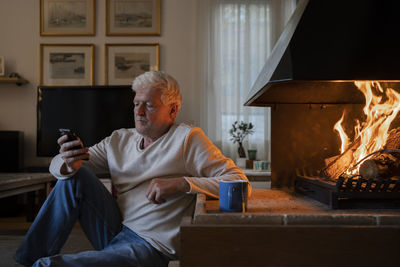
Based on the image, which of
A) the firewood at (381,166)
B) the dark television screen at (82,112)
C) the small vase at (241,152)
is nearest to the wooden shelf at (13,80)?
the dark television screen at (82,112)

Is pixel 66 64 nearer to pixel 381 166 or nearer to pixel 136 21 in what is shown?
pixel 136 21

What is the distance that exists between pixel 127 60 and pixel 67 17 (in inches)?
29.8

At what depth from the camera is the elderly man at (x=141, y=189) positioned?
50.4 inches

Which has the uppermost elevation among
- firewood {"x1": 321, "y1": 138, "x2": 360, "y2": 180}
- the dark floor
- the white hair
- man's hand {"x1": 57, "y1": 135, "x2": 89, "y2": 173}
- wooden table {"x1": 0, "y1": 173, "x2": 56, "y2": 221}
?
the white hair

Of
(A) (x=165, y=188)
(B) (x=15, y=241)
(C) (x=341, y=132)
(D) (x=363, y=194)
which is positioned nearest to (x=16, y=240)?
(B) (x=15, y=241)

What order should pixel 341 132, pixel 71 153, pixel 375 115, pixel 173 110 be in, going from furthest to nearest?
1. pixel 341 132
2. pixel 375 115
3. pixel 173 110
4. pixel 71 153

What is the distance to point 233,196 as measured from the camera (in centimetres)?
101

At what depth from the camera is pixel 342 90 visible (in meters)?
1.65

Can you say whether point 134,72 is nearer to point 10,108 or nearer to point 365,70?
point 10,108

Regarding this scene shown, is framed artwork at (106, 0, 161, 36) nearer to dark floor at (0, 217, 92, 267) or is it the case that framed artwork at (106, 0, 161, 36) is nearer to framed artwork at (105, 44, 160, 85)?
framed artwork at (105, 44, 160, 85)

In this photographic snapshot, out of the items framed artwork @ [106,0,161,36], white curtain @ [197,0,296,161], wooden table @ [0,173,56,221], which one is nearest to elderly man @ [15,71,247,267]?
wooden table @ [0,173,56,221]

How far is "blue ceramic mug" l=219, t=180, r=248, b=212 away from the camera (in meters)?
1.01

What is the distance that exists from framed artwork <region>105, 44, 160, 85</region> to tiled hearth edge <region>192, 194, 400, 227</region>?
287 cm

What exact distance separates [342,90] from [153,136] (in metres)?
0.88
